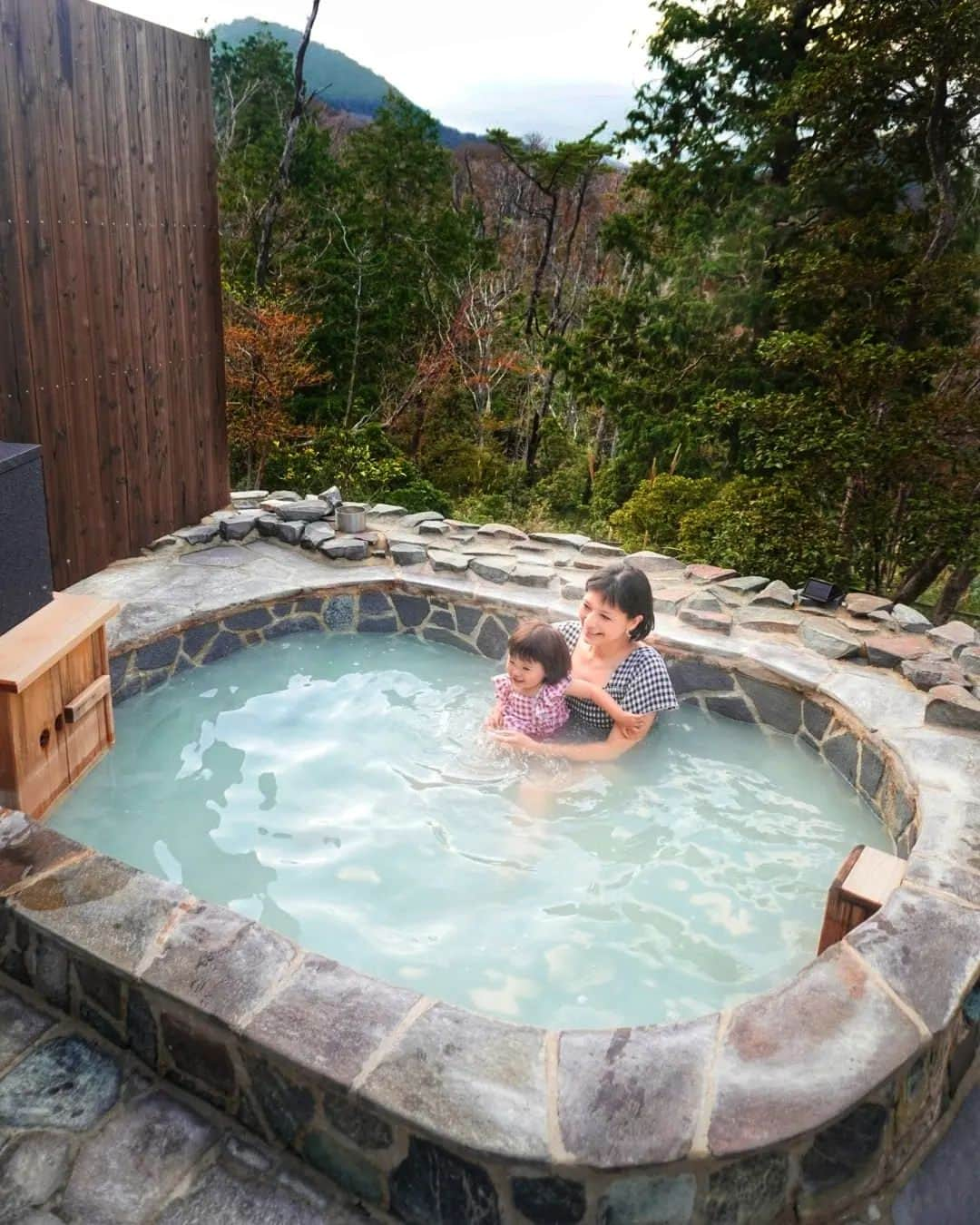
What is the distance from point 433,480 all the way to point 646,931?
1132cm

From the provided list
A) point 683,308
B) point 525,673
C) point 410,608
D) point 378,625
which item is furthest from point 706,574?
point 683,308

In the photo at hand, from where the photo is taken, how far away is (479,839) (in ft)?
12.1

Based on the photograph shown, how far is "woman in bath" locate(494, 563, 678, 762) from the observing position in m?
3.77

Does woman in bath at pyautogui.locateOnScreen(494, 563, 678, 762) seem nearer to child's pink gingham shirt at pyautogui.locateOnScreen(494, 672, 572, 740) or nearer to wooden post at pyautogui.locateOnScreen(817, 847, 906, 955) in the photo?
child's pink gingham shirt at pyautogui.locateOnScreen(494, 672, 572, 740)

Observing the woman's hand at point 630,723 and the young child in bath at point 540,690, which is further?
the woman's hand at point 630,723

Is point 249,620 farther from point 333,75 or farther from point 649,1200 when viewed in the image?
point 333,75

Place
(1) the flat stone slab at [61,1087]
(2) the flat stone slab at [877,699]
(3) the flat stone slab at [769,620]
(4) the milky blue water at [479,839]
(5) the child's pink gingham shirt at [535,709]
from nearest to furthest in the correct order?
(1) the flat stone slab at [61,1087], (4) the milky blue water at [479,839], (5) the child's pink gingham shirt at [535,709], (2) the flat stone slab at [877,699], (3) the flat stone slab at [769,620]

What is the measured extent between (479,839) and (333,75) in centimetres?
2112

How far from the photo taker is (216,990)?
2.23m

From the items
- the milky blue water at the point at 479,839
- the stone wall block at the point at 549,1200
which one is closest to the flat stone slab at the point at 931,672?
the milky blue water at the point at 479,839

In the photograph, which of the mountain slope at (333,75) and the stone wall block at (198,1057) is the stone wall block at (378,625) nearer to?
the stone wall block at (198,1057)

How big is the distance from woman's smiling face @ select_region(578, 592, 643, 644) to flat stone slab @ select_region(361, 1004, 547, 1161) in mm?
1852

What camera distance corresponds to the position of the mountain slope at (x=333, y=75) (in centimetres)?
1548

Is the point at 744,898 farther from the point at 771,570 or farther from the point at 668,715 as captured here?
the point at 771,570
